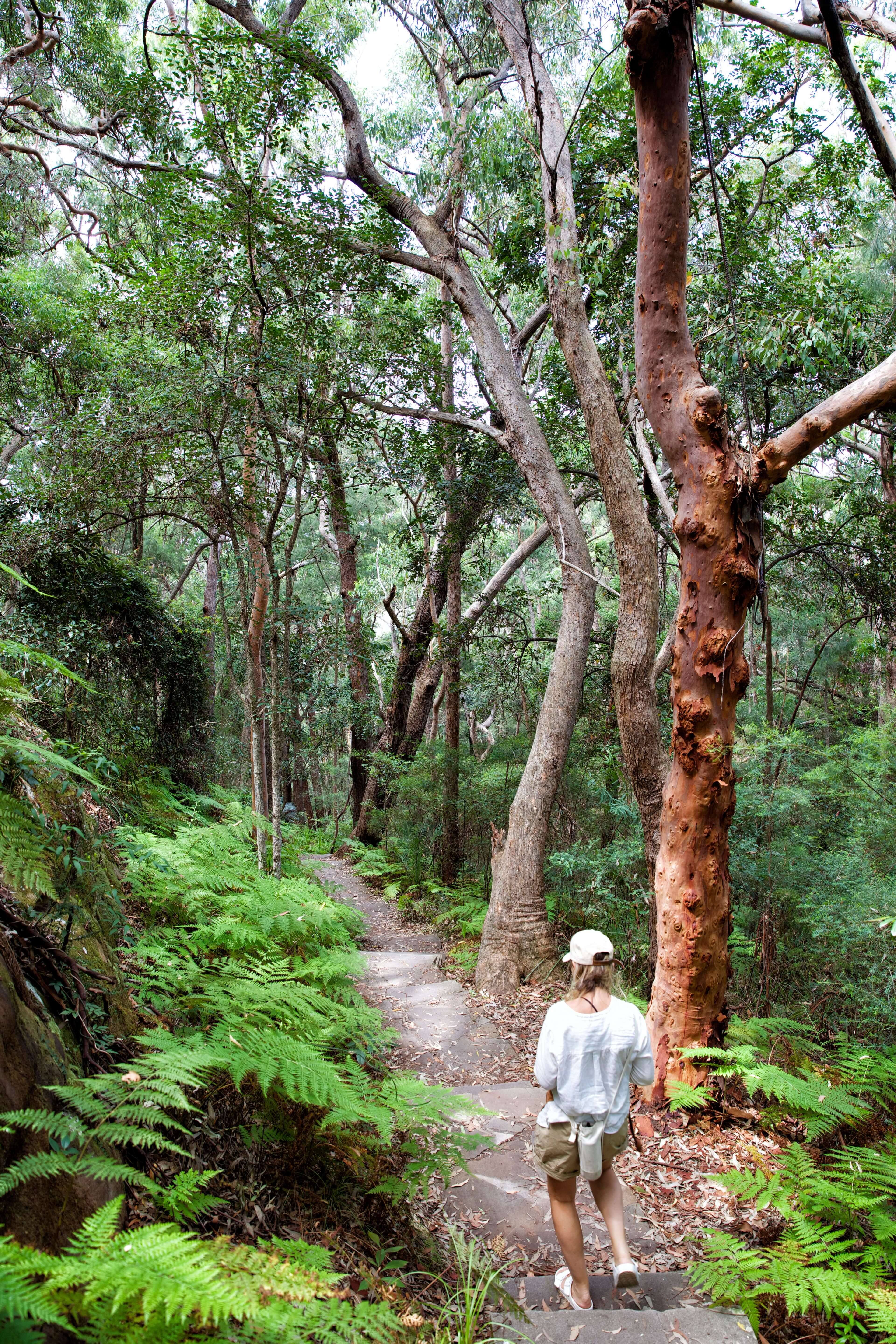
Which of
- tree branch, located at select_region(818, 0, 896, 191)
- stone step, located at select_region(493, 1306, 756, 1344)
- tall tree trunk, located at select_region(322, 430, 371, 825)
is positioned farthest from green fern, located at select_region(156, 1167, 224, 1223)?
tall tree trunk, located at select_region(322, 430, 371, 825)

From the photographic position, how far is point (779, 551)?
10.2 meters

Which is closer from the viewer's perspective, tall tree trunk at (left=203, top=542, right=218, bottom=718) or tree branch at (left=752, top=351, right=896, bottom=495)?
tree branch at (left=752, top=351, right=896, bottom=495)

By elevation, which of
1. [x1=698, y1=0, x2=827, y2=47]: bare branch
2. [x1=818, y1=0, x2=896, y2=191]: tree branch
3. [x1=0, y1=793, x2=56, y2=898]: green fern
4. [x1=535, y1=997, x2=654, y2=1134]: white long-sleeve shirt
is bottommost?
[x1=535, y1=997, x2=654, y2=1134]: white long-sleeve shirt

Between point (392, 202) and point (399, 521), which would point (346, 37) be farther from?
point (399, 521)

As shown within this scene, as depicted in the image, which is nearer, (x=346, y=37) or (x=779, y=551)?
(x=779, y=551)

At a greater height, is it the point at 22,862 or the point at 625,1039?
the point at 22,862

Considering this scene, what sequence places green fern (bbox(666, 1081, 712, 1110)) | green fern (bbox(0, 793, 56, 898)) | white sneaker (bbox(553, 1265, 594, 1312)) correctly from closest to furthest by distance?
green fern (bbox(0, 793, 56, 898))
white sneaker (bbox(553, 1265, 594, 1312))
green fern (bbox(666, 1081, 712, 1110))

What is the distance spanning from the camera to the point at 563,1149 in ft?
10.1

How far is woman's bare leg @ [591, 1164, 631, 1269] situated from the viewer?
9.87 feet

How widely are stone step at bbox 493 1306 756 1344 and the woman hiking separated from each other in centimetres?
26

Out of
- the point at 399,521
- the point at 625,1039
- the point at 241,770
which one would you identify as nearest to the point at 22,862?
the point at 625,1039

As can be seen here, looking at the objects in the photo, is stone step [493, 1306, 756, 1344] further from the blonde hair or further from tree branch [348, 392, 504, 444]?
tree branch [348, 392, 504, 444]

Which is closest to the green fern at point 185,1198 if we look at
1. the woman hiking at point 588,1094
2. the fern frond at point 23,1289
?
the fern frond at point 23,1289

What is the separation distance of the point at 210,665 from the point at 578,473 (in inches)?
230
